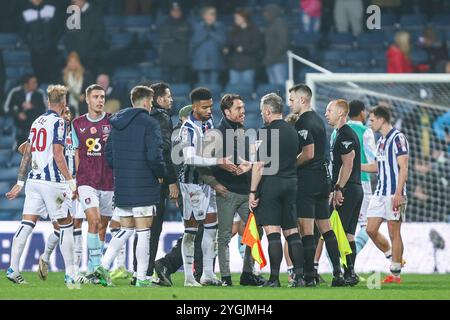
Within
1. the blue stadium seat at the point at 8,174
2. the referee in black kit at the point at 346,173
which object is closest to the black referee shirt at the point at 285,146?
the referee in black kit at the point at 346,173

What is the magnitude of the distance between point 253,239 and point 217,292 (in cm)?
113

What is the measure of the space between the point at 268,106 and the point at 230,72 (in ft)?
28.3

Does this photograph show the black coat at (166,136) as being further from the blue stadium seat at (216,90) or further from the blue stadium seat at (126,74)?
the blue stadium seat at (126,74)

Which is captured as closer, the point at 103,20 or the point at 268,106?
the point at 268,106

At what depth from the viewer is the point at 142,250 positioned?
1278 centimetres

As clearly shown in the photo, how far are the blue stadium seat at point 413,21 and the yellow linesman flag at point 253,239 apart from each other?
34.1 feet

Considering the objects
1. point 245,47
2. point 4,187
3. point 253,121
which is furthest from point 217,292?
point 245,47

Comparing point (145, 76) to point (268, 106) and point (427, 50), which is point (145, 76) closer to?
point (427, 50)

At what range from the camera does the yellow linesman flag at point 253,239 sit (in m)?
13.1

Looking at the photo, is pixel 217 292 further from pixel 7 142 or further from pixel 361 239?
pixel 7 142

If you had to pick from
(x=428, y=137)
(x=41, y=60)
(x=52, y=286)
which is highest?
(x=41, y=60)

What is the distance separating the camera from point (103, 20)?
21.9m
